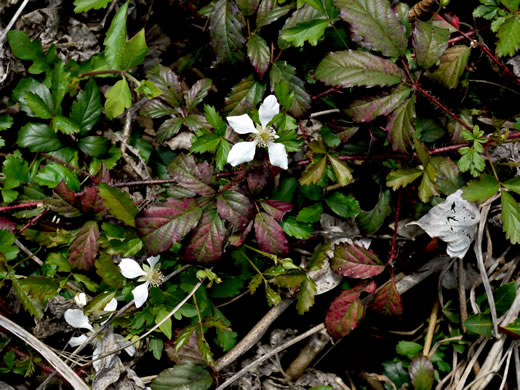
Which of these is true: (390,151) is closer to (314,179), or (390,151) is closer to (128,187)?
(314,179)

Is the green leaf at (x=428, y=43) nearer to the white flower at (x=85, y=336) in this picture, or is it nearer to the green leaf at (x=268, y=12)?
the green leaf at (x=268, y=12)

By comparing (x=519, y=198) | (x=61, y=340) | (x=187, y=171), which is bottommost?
(x=61, y=340)

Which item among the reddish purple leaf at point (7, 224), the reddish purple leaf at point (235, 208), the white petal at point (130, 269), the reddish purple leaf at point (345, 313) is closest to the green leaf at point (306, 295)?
the reddish purple leaf at point (345, 313)

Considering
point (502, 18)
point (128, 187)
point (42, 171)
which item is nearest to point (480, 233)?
point (502, 18)

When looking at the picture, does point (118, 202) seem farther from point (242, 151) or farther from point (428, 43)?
point (428, 43)

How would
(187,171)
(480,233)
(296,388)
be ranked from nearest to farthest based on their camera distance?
(187,171) < (480,233) < (296,388)

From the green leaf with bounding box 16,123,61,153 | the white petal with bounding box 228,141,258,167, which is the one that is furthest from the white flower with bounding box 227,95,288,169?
the green leaf with bounding box 16,123,61,153

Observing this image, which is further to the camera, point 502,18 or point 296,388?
point 296,388

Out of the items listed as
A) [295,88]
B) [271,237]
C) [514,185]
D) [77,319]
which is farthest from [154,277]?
[514,185]
